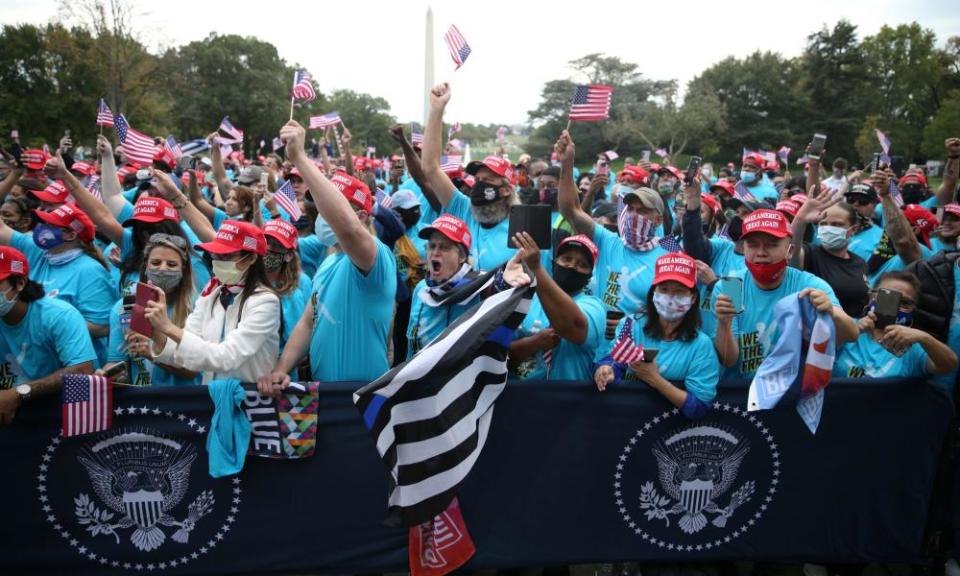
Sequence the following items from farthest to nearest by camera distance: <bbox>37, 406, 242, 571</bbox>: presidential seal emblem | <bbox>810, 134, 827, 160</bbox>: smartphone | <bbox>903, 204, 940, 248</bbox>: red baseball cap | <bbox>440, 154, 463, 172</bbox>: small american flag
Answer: <bbox>440, 154, 463, 172</bbox>: small american flag < <bbox>903, 204, 940, 248</bbox>: red baseball cap < <bbox>810, 134, 827, 160</bbox>: smartphone < <bbox>37, 406, 242, 571</bbox>: presidential seal emblem

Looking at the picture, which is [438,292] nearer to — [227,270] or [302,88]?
[227,270]

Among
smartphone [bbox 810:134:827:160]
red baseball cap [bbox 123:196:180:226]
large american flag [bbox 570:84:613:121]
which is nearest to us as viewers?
red baseball cap [bbox 123:196:180:226]

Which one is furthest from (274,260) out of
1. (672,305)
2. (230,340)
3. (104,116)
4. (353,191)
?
(104,116)

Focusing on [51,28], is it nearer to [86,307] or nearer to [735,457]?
[86,307]

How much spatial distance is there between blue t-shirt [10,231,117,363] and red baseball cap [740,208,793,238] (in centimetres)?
489

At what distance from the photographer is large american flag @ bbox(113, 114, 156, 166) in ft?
26.9

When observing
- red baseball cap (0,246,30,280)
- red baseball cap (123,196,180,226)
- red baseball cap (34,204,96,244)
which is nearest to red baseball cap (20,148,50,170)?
red baseball cap (34,204,96,244)

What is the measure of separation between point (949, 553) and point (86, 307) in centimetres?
640

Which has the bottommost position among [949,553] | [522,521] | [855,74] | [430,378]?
[949,553]

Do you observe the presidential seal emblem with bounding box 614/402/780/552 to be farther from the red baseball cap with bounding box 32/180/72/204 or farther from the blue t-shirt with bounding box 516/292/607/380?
the red baseball cap with bounding box 32/180/72/204

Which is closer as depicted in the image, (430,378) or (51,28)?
(430,378)


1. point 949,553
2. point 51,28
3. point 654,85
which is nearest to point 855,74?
point 654,85

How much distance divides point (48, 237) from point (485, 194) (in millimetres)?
3504

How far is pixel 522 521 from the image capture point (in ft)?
13.0
